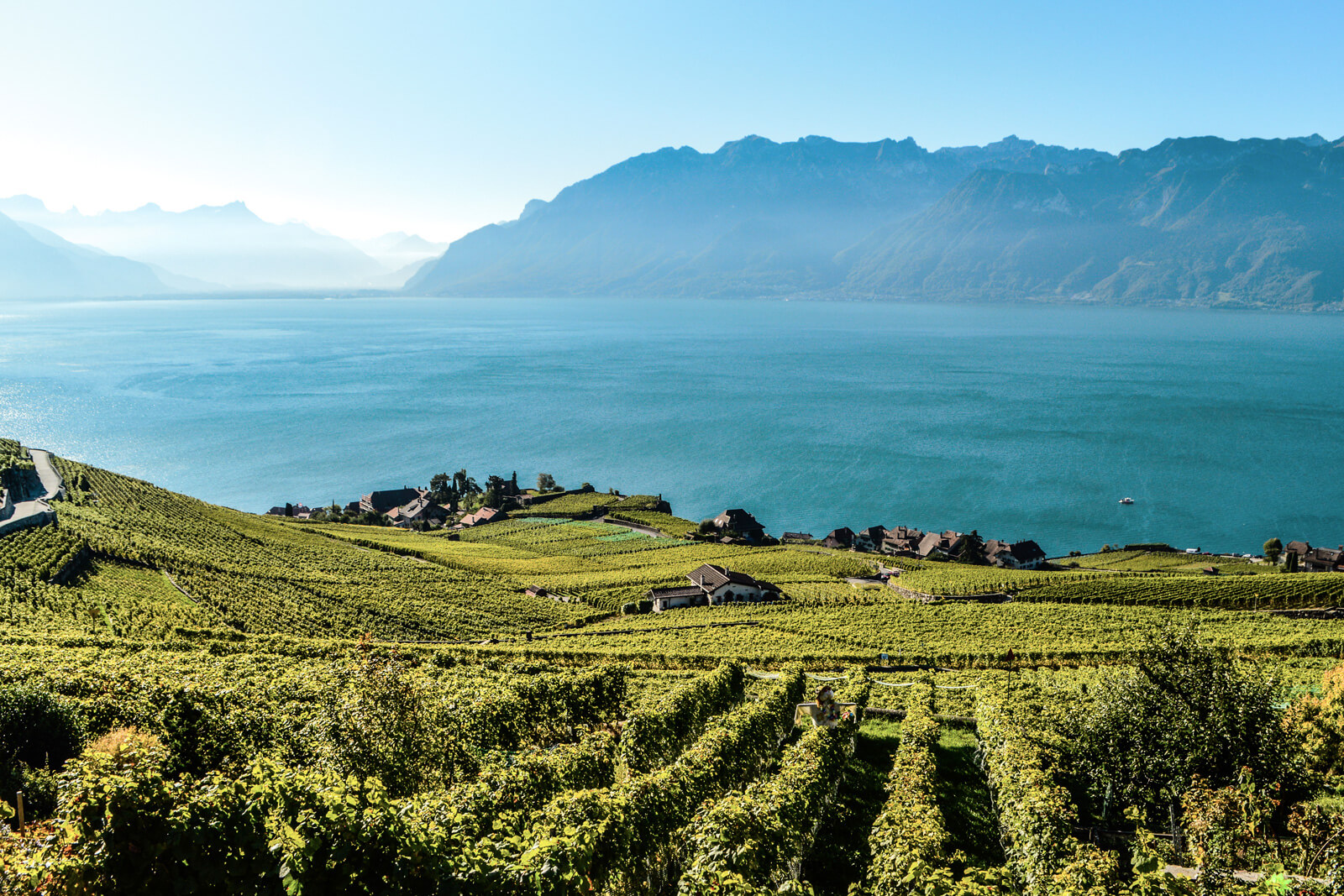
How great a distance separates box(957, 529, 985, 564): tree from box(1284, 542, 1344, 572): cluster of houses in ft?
101

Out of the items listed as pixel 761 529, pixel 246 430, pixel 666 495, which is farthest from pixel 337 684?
pixel 246 430

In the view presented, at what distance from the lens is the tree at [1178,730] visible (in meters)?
19.6

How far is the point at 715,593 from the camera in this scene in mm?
61375

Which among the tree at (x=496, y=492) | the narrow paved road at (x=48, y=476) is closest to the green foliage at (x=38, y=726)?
the narrow paved road at (x=48, y=476)

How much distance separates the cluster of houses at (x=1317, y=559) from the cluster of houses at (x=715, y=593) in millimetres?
60449

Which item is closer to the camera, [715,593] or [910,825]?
[910,825]

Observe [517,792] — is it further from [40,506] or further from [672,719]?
[40,506]

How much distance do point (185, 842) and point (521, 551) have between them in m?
77.3

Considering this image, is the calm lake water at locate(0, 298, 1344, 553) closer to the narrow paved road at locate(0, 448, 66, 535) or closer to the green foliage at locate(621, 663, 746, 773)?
the narrow paved road at locate(0, 448, 66, 535)

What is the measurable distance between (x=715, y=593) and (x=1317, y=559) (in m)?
72.4

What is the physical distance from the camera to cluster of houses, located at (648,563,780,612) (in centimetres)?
6056

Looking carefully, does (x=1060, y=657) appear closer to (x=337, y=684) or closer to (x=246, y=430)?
(x=337, y=684)

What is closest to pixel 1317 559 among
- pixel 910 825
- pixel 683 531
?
pixel 683 531

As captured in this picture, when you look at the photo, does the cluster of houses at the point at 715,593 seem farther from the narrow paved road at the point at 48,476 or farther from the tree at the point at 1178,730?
the narrow paved road at the point at 48,476
